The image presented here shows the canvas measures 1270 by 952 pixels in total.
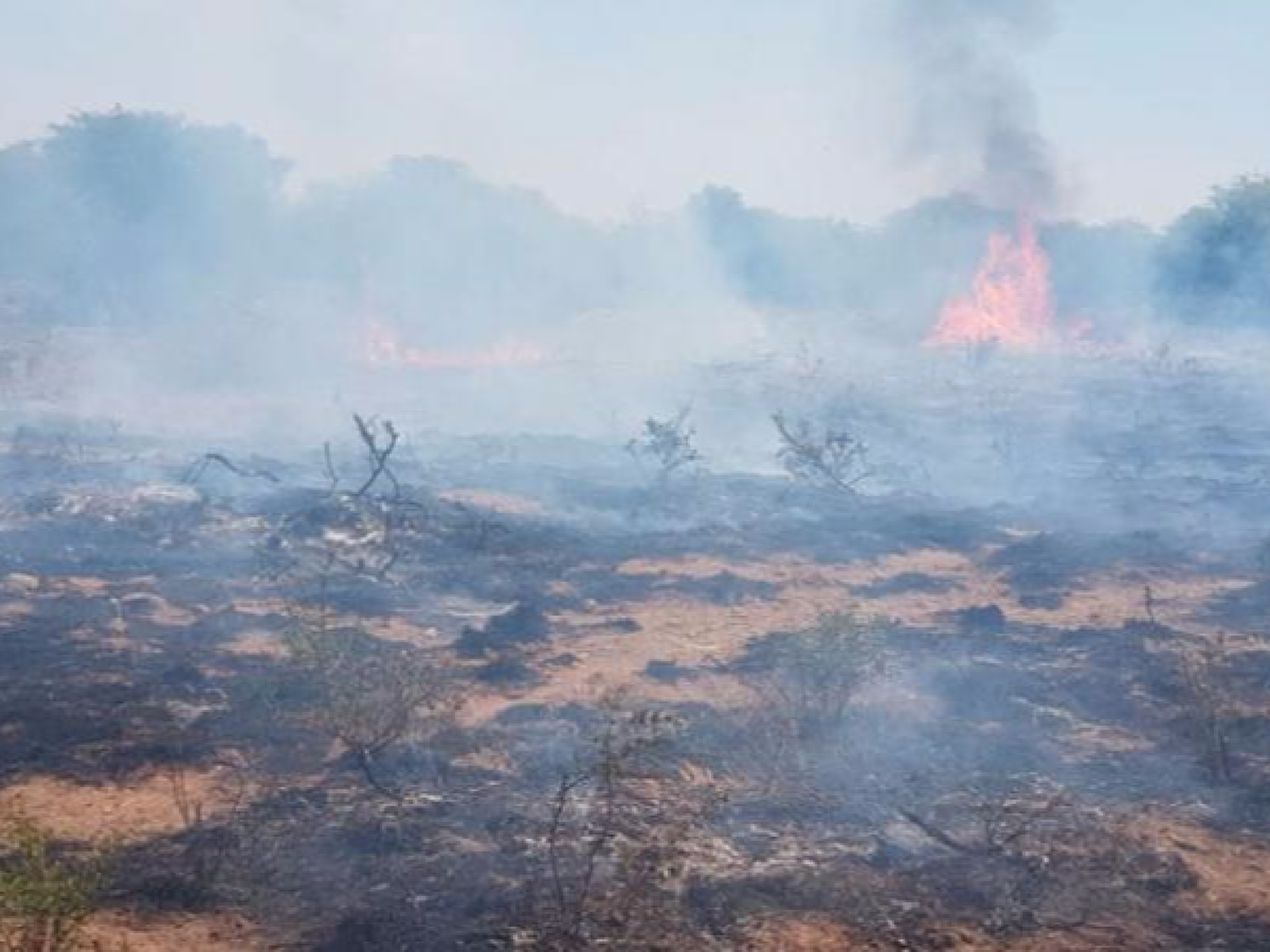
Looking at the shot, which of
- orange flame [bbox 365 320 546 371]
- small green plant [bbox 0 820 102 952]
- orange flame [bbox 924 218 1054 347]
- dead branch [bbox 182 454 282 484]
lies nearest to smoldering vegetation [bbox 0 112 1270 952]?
small green plant [bbox 0 820 102 952]

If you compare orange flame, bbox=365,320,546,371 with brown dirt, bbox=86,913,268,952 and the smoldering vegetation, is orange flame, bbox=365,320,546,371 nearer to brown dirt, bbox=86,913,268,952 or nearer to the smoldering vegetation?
the smoldering vegetation

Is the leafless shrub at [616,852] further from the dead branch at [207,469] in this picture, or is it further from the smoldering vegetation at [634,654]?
the dead branch at [207,469]

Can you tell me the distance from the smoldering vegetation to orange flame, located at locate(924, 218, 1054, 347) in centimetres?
1142

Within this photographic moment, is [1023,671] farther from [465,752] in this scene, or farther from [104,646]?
[104,646]

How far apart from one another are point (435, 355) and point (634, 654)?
4239 centimetres

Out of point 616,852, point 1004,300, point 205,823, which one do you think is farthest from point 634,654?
point 1004,300

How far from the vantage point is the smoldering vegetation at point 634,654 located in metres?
8.93

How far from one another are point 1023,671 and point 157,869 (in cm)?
1116

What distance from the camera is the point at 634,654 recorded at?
1569 centimetres

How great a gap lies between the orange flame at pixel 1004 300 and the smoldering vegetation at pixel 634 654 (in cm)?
1142

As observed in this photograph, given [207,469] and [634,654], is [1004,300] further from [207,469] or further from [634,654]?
[634,654]

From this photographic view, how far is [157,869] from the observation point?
9.16 metres

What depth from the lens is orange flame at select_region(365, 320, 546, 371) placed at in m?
53.9

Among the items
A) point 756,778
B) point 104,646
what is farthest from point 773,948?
point 104,646
